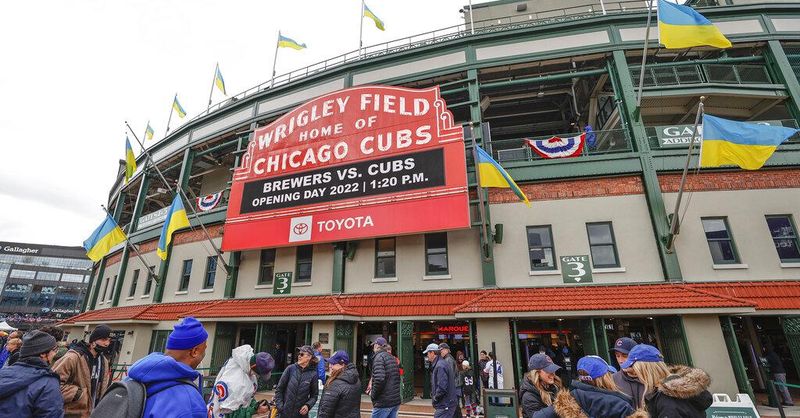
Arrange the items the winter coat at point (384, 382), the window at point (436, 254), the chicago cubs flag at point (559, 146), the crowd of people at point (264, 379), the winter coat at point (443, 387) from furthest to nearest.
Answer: the window at point (436, 254), the chicago cubs flag at point (559, 146), the winter coat at point (443, 387), the winter coat at point (384, 382), the crowd of people at point (264, 379)

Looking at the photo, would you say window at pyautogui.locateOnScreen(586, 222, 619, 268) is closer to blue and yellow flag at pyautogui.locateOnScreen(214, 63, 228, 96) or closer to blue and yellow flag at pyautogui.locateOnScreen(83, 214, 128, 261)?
blue and yellow flag at pyautogui.locateOnScreen(83, 214, 128, 261)

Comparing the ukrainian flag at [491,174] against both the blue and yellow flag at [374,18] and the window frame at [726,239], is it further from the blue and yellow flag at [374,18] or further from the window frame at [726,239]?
the blue and yellow flag at [374,18]

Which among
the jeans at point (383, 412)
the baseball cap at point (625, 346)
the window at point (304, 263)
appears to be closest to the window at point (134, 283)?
the window at point (304, 263)

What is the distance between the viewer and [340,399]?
5.15 metres

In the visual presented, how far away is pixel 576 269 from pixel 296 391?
1049cm

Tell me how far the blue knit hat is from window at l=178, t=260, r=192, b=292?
62.0 feet

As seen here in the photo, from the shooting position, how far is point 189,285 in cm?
1867

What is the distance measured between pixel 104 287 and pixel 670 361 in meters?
32.6

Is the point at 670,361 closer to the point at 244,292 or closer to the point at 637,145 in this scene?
the point at 637,145

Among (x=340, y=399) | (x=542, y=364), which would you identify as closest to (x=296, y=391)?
(x=340, y=399)

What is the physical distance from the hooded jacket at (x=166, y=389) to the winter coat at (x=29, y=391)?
7.22 ft

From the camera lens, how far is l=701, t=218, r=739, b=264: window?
474 inches

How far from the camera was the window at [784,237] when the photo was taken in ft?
38.9

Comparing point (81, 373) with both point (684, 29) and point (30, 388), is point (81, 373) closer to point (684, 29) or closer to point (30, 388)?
point (30, 388)
